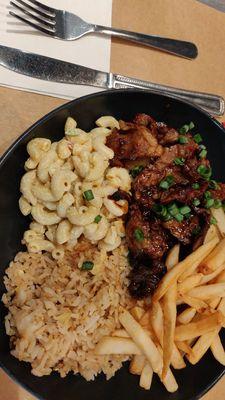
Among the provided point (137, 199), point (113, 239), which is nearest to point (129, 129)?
point (137, 199)

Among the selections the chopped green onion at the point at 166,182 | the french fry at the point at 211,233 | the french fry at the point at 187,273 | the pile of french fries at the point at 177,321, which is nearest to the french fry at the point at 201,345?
the pile of french fries at the point at 177,321

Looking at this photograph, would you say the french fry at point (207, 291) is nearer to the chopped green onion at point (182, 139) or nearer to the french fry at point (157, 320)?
the french fry at point (157, 320)

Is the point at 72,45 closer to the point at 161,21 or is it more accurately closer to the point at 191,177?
the point at 161,21

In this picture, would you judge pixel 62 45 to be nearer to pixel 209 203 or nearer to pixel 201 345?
pixel 209 203

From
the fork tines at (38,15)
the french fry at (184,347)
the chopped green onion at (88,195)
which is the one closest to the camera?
the chopped green onion at (88,195)

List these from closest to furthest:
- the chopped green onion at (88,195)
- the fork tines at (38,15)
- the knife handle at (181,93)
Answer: the chopped green onion at (88,195), the fork tines at (38,15), the knife handle at (181,93)

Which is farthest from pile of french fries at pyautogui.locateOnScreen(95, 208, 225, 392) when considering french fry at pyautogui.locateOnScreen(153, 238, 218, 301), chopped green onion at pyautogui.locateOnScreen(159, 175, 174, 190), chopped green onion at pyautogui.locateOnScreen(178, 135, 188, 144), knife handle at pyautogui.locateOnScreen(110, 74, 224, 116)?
knife handle at pyautogui.locateOnScreen(110, 74, 224, 116)

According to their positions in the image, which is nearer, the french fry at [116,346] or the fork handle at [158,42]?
the french fry at [116,346]

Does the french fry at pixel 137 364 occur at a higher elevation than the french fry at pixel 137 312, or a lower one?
lower
